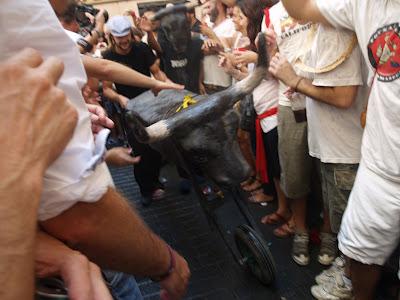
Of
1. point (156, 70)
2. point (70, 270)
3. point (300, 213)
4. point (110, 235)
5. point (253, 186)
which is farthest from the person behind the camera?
point (156, 70)

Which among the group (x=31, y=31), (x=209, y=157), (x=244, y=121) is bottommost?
(x=244, y=121)

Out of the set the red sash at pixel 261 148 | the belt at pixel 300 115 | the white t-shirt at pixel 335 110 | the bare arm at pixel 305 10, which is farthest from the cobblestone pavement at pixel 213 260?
the bare arm at pixel 305 10

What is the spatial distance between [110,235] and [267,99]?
2.30 m

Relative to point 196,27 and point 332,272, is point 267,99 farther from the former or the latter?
point 196,27

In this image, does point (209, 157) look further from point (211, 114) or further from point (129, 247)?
point (129, 247)

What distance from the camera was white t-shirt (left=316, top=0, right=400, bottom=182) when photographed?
1538 millimetres

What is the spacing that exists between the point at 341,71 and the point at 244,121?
5.03 feet

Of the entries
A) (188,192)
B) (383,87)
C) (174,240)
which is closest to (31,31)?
(383,87)

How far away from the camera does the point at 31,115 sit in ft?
2.05

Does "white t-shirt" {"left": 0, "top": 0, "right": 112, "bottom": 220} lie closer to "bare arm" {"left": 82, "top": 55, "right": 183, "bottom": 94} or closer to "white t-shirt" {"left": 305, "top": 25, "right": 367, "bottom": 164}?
"bare arm" {"left": 82, "top": 55, "right": 183, "bottom": 94}

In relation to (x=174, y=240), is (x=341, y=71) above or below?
above

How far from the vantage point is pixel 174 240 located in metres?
3.45

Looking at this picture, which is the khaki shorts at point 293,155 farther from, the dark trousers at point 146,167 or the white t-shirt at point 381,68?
the dark trousers at point 146,167

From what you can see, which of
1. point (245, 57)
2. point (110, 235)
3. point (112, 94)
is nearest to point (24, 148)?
point (110, 235)
